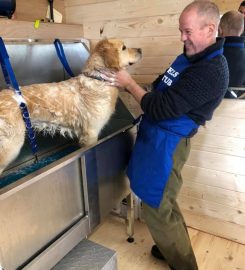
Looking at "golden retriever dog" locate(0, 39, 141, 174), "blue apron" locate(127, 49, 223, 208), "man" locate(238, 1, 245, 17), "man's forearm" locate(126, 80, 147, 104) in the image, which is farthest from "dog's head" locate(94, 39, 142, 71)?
"man" locate(238, 1, 245, 17)

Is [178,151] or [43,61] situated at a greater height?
[43,61]

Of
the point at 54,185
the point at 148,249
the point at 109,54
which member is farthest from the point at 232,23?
the point at 148,249

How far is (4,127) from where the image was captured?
1.06m

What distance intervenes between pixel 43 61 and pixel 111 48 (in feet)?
1.75

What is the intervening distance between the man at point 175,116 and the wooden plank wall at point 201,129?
40 centimetres

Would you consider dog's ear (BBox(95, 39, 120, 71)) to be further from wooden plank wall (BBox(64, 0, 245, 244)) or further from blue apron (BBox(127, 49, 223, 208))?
wooden plank wall (BBox(64, 0, 245, 244))

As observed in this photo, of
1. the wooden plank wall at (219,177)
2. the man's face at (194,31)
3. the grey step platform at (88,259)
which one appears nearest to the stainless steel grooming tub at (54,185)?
the grey step platform at (88,259)

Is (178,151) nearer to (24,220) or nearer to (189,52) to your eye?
(189,52)

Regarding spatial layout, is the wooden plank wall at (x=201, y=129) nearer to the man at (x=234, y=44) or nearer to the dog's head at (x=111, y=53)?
the man at (x=234, y=44)

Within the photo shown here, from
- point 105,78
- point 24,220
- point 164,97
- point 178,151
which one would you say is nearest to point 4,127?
point 24,220

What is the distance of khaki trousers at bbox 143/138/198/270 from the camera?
4.44 ft

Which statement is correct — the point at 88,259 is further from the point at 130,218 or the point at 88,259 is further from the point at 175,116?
the point at 175,116

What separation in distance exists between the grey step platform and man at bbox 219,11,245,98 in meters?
1.12

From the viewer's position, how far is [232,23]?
1.40 metres
